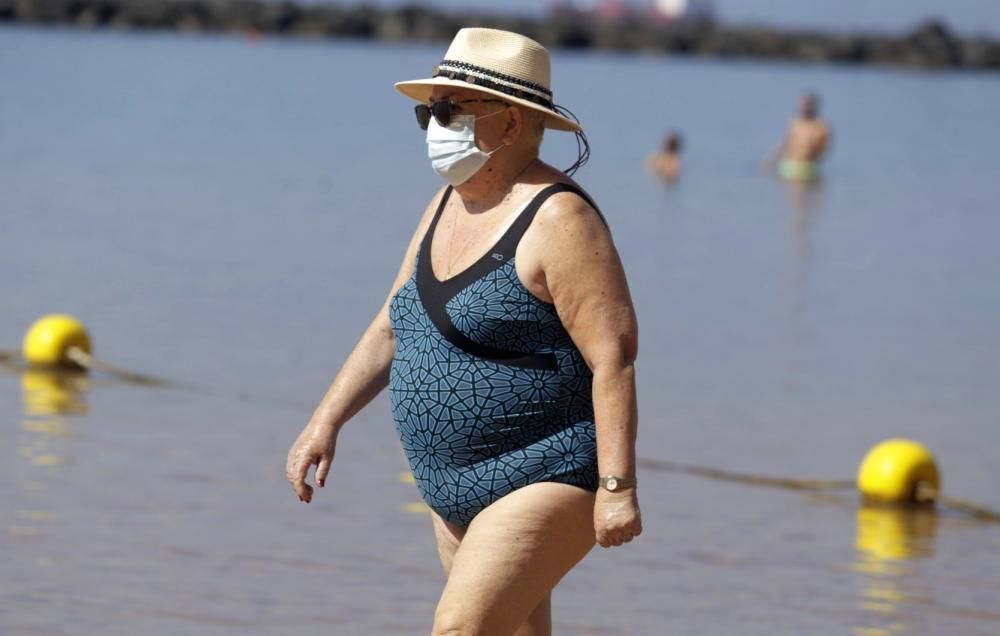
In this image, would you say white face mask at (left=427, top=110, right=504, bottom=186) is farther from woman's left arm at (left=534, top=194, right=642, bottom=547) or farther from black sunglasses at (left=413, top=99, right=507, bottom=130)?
woman's left arm at (left=534, top=194, right=642, bottom=547)

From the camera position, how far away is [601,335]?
401cm

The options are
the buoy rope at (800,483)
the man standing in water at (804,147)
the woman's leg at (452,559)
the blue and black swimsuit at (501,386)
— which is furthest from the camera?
the man standing in water at (804,147)

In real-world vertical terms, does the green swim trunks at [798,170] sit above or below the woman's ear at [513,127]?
below

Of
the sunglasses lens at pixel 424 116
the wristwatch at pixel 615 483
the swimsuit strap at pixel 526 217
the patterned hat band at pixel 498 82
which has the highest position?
the patterned hat band at pixel 498 82

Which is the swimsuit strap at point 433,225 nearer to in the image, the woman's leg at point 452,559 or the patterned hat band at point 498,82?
the patterned hat band at point 498,82

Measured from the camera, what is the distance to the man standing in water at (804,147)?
96.6 feet

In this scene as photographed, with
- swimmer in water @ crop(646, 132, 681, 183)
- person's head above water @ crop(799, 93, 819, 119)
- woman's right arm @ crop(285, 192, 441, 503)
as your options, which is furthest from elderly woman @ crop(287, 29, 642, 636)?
swimmer in water @ crop(646, 132, 681, 183)

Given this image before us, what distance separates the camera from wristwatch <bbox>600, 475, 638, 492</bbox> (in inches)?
156

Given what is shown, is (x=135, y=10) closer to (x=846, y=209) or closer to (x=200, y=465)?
(x=846, y=209)

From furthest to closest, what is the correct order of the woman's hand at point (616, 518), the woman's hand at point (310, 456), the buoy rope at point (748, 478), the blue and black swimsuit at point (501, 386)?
1. the buoy rope at point (748, 478)
2. the woman's hand at point (310, 456)
3. the blue and black swimsuit at point (501, 386)
4. the woman's hand at point (616, 518)

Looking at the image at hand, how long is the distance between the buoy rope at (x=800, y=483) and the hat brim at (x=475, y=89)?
4.82 m

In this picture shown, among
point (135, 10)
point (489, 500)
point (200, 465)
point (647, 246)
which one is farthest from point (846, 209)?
point (135, 10)

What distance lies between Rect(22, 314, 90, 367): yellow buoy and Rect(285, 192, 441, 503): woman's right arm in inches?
250

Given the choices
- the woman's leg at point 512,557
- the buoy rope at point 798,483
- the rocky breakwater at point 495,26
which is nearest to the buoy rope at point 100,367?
the buoy rope at point 798,483
